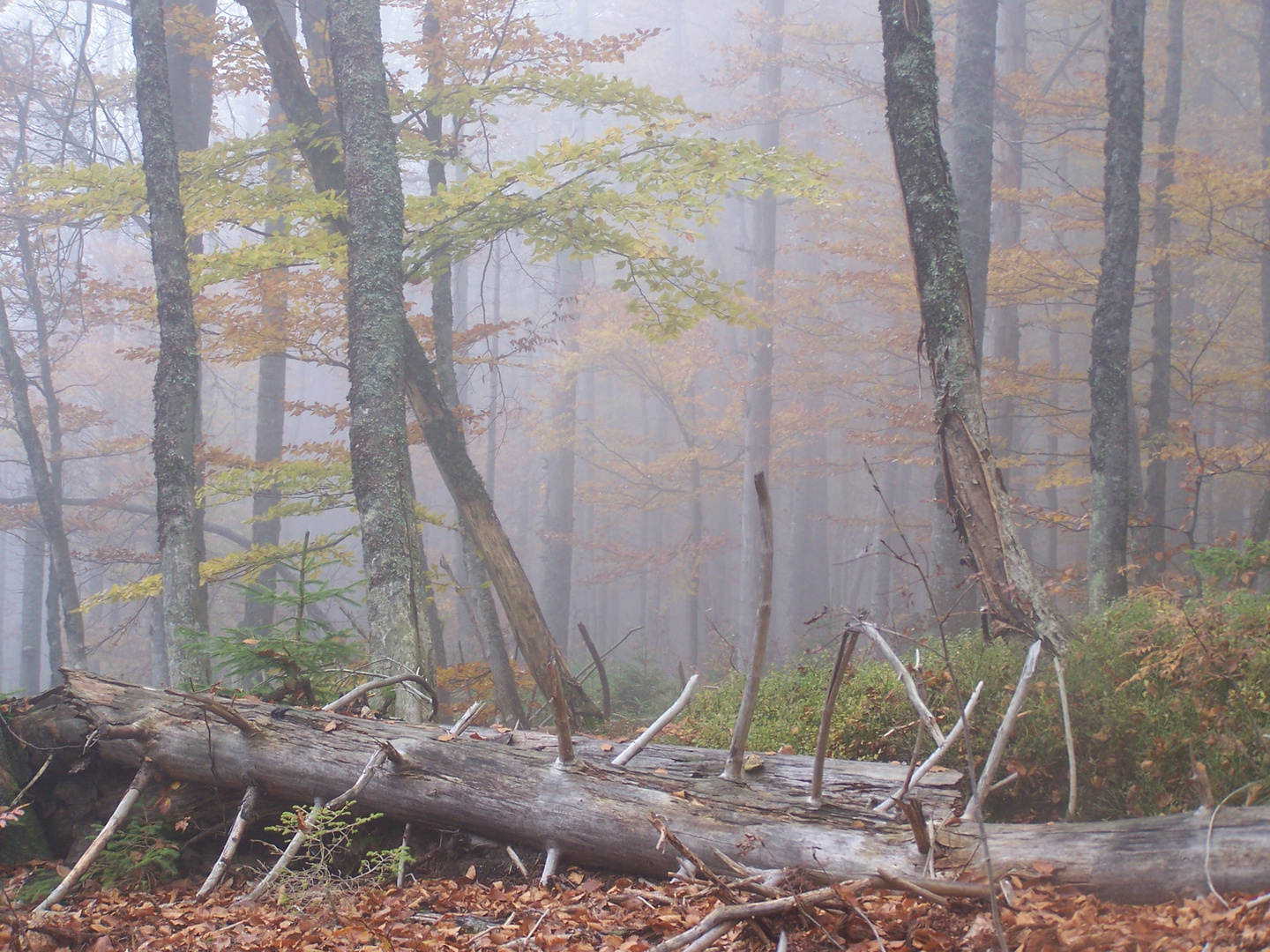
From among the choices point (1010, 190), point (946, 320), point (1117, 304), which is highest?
point (1010, 190)

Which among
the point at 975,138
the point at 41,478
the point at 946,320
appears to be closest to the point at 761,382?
the point at 975,138

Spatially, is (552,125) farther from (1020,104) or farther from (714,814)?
(714,814)

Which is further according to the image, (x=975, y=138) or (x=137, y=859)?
(x=975, y=138)

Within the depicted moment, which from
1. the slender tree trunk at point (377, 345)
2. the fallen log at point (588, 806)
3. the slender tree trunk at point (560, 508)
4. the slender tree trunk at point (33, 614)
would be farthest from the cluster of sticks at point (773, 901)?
the slender tree trunk at point (33, 614)

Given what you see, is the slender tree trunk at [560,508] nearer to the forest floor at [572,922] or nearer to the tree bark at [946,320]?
the tree bark at [946,320]

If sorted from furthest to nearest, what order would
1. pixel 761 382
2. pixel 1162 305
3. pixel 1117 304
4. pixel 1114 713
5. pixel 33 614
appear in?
1. pixel 33 614
2. pixel 761 382
3. pixel 1162 305
4. pixel 1117 304
5. pixel 1114 713

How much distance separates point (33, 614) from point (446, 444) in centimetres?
1891

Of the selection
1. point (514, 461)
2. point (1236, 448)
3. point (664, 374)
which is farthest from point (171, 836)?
point (514, 461)

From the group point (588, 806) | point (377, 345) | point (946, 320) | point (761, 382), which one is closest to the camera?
point (588, 806)

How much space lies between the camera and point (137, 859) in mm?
4148

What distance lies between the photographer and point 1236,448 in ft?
33.1

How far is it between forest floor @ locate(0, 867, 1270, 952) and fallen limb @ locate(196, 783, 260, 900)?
0.07 m

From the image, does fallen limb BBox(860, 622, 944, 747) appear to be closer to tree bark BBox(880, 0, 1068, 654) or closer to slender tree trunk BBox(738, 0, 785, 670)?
tree bark BBox(880, 0, 1068, 654)

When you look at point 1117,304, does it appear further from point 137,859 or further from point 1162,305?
point 137,859
